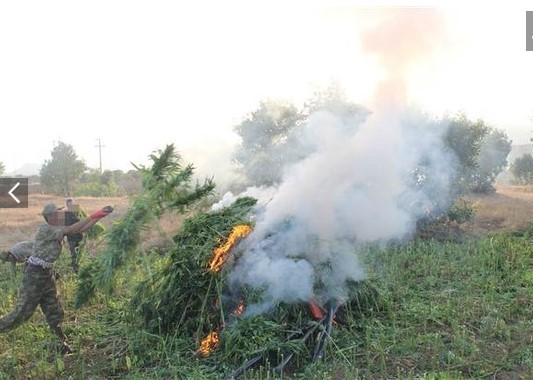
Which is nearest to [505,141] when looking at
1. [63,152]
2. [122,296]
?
[63,152]

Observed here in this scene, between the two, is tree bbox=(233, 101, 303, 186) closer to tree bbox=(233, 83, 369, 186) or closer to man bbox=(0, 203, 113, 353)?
tree bbox=(233, 83, 369, 186)

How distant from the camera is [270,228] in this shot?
279 inches

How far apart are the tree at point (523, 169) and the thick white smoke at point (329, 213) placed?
36.7m

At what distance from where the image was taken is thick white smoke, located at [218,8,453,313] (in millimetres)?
6664

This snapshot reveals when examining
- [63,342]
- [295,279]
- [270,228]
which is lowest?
[63,342]

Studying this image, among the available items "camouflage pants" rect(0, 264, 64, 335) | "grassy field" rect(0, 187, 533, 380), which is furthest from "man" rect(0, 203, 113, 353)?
"grassy field" rect(0, 187, 533, 380)

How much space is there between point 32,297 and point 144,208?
6.09 feet

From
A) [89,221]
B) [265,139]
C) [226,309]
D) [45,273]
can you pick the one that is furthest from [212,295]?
[265,139]

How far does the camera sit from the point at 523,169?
42094 millimetres

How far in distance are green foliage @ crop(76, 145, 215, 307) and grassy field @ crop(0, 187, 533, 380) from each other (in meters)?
0.41

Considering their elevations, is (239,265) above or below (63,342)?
above

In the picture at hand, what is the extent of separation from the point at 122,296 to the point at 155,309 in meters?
2.21

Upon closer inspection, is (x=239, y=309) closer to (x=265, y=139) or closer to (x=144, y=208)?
(x=144, y=208)

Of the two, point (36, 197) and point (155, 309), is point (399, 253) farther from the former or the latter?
point (36, 197)
